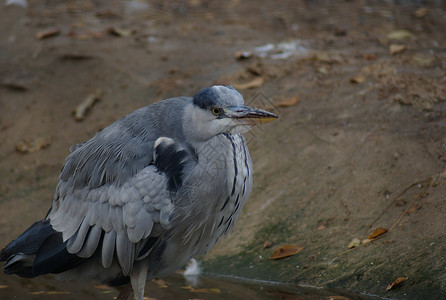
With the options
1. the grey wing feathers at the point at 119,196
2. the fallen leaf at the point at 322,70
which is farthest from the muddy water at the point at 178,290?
the fallen leaf at the point at 322,70

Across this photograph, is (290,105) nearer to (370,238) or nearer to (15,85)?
(370,238)

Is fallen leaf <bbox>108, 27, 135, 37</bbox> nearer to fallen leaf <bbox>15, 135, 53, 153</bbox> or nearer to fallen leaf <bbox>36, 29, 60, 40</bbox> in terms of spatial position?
fallen leaf <bbox>36, 29, 60, 40</bbox>

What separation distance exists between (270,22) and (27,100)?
393 cm

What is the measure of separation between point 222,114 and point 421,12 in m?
6.52

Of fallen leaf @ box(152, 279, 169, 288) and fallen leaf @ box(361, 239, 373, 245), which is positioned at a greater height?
fallen leaf @ box(361, 239, 373, 245)

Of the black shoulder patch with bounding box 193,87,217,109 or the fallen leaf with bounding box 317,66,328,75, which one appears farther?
the fallen leaf with bounding box 317,66,328,75

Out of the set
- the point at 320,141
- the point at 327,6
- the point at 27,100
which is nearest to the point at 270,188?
the point at 320,141

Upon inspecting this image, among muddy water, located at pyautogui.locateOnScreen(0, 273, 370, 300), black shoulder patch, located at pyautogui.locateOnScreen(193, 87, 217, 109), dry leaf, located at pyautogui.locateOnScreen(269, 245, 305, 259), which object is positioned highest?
black shoulder patch, located at pyautogui.locateOnScreen(193, 87, 217, 109)

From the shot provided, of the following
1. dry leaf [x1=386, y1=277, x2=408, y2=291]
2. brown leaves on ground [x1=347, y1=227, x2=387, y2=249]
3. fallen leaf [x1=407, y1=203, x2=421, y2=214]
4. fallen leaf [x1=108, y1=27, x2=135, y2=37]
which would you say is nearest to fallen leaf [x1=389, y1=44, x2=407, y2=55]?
fallen leaf [x1=407, y1=203, x2=421, y2=214]

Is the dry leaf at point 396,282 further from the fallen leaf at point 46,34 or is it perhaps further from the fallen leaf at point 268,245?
the fallen leaf at point 46,34

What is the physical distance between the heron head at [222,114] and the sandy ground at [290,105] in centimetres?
139

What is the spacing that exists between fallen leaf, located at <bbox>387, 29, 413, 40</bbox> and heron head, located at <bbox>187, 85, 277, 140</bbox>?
5.04 m

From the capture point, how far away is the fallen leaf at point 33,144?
731cm

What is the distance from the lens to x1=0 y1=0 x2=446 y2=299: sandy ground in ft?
16.8
